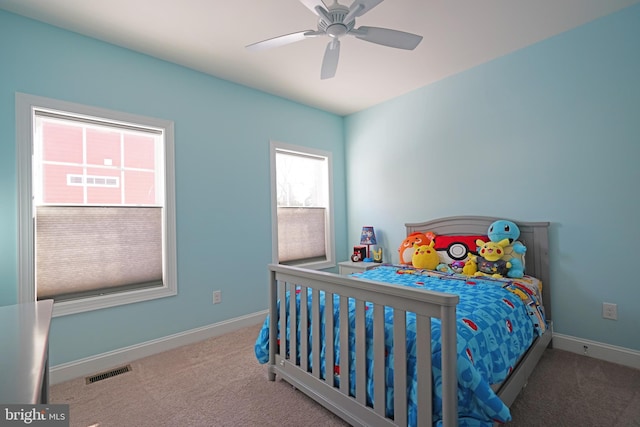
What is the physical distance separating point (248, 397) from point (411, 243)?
2107 millimetres

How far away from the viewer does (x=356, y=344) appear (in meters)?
1.53

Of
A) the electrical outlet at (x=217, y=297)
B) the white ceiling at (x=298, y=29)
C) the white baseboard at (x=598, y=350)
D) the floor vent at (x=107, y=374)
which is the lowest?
the floor vent at (x=107, y=374)

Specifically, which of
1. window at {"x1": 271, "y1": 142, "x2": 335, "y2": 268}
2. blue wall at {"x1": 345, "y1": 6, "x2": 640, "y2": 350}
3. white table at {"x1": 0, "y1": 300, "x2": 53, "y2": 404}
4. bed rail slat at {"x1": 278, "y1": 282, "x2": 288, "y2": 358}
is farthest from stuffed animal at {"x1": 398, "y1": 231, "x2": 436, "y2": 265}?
white table at {"x1": 0, "y1": 300, "x2": 53, "y2": 404}

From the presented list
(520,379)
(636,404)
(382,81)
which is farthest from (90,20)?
(636,404)

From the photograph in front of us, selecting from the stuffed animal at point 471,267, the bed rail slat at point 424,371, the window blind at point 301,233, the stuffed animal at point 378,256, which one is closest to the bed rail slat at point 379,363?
the bed rail slat at point 424,371

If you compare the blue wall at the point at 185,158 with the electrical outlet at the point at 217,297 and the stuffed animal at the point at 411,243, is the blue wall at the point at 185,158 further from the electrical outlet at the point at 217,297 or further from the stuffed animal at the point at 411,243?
the stuffed animal at the point at 411,243

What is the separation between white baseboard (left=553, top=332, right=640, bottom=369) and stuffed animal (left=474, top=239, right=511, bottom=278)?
2.33ft

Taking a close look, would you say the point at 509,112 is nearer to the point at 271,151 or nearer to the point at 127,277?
the point at 271,151

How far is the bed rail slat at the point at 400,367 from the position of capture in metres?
1.32

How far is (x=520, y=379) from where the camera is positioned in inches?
69.9

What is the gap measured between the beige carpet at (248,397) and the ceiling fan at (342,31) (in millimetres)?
2203

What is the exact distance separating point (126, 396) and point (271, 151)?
2.51 metres

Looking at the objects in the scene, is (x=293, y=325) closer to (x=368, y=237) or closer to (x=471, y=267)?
(x=471, y=267)

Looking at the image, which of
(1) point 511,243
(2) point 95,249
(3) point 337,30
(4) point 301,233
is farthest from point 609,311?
(2) point 95,249
